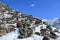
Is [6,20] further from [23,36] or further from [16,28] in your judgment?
[23,36]

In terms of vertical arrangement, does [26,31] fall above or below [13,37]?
above

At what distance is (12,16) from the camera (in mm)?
38250

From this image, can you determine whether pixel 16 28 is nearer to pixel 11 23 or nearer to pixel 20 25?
pixel 20 25

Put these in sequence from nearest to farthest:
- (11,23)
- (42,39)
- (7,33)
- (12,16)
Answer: (42,39) → (7,33) → (11,23) → (12,16)

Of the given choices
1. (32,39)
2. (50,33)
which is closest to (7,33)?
(32,39)

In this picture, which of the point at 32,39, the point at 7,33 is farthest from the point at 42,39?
the point at 7,33

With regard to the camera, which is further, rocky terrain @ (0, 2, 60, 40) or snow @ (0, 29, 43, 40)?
rocky terrain @ (0, 2, 60, 40)

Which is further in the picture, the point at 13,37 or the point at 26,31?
the point at 26,31

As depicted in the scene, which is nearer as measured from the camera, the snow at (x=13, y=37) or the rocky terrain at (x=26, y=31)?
the snow at (x=13, y=37)

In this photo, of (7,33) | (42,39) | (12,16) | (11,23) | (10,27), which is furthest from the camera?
(12,16)

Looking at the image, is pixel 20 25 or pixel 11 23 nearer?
pixel 20 25

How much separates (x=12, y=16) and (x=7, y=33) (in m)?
8.91

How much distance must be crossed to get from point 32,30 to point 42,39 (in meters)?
2.91

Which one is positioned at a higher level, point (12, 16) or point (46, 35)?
point (12, 16)
